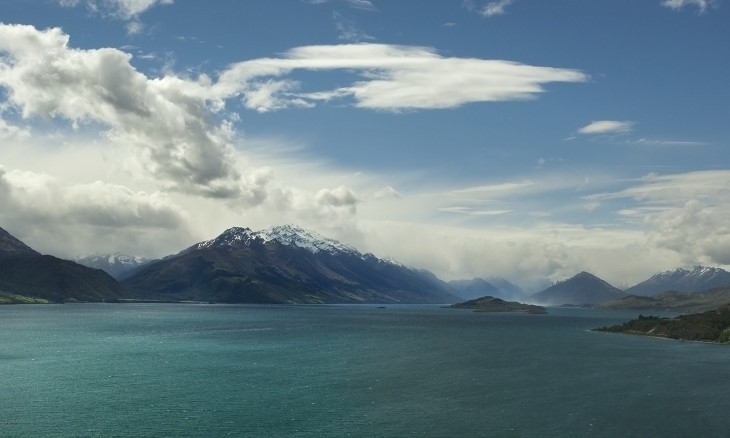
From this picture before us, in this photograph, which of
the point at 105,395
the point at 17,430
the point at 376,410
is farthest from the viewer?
the point at 105,395

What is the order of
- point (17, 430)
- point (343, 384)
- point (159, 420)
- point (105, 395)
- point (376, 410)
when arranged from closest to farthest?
1. point (17, 430)
2. point (159, 420)
3. point (376, 410)
4. point (105, 395)
5. point (343, 384)

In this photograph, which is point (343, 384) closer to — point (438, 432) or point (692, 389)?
point (438, 432)

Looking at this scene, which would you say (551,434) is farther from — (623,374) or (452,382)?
(623,374)

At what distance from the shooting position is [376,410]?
3976 inches

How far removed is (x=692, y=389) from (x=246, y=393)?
94724 millimetres

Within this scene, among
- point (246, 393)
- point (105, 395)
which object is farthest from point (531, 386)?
point (105, 395)

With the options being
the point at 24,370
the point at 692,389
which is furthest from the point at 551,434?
the point at 24,370

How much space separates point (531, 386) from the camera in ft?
421

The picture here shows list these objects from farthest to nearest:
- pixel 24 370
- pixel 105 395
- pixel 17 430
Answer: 1. pixel 24 370
2. pixel 105 395
3. pixel 17 430

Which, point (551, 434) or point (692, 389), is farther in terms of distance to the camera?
point (692, 389)

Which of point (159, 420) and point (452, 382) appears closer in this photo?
point (159, 420)

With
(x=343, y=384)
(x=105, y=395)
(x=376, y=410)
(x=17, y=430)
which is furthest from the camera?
(x=343, y=384)

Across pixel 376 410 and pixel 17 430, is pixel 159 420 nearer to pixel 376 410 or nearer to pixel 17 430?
pixel 17 430

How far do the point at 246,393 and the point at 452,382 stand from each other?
4589 cm
